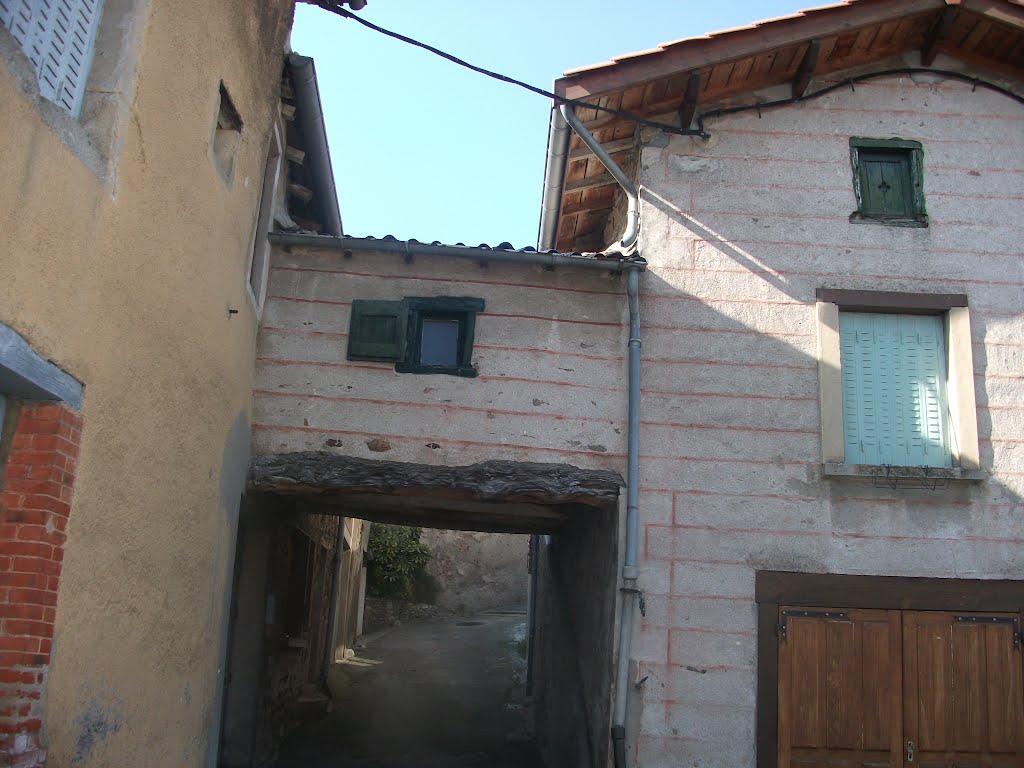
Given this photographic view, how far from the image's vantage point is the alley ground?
36.7ft

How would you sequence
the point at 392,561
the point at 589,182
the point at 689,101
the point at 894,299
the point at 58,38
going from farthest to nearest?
1. the point at 392,561
2. the point at 589,182
3. the point at 689,101
4. the point at 894,299
5. the point at 58,38

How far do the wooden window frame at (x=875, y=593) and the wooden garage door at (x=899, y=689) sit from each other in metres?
0.07

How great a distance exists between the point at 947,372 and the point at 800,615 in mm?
2493

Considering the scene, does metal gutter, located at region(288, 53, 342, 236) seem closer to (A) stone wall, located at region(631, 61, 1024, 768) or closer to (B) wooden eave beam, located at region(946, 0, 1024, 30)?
(A) stone wall, located at region(631, 61, 1024, 768)

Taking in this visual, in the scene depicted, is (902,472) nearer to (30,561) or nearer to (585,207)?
(585,207)

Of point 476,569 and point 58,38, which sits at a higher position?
point 58,38

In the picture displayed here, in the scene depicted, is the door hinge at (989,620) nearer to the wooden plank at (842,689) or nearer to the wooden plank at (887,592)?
the wooden plank at (887,592)

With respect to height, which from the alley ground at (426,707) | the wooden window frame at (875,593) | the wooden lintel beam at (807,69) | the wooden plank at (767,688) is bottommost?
the alley ground at (426,707)

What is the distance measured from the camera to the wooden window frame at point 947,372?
312 inches

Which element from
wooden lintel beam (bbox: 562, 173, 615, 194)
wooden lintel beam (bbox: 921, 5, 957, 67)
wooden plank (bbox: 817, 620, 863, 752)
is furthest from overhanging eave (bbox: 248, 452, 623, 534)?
wooden lintel beam (bbox: 921, 5, 957, 67)

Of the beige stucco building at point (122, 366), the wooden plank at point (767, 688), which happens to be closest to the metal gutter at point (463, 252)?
the beige stucco building at point (122, 366)

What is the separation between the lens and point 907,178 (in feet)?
29.0

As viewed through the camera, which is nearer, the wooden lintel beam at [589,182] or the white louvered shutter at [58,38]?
the white louvered shutter at [58,38]

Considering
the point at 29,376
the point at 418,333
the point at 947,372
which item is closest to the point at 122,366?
the point at 29,376
